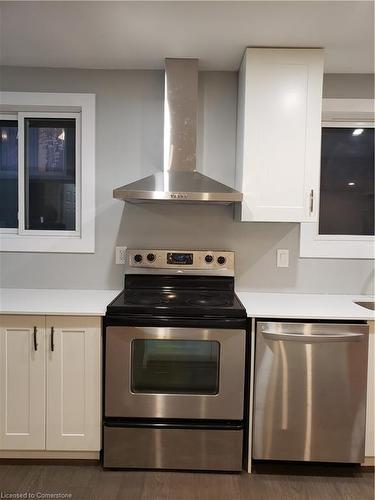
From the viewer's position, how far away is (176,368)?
1947 millimetres

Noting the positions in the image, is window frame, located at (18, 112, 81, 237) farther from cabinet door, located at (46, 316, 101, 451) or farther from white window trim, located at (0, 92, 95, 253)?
cabinet door, located at (46, 316, 101, 451)

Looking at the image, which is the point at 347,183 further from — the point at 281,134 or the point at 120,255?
the point at 120,255

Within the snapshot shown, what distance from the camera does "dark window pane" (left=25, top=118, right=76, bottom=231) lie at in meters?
2.54

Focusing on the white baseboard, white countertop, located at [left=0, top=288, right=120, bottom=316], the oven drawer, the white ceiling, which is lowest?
the white baseboard

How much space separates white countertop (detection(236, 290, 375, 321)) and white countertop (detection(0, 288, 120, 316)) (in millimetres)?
847

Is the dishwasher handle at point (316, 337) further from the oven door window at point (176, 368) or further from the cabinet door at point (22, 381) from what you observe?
the cabinet door at point (22, 381)

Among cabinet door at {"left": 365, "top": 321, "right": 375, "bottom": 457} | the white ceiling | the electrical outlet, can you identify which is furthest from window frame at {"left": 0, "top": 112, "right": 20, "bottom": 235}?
cabinet door at {"left": 365, "top": 321, "right": 375, "bottom": 457}

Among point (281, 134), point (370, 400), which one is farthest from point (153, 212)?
point (370, 400)

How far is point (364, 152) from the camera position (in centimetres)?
254

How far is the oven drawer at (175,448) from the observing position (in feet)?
6.31

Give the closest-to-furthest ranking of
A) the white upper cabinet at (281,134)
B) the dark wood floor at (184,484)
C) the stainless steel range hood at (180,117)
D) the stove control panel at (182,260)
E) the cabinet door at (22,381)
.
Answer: the dark wood floor at (184,484), the cabinet door at (22,381), the white upper cabinet at (281,134), the stainless steel range hood at (180,117), the stove control panel at (182,260)

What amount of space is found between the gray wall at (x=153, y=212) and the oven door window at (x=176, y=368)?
0.69m

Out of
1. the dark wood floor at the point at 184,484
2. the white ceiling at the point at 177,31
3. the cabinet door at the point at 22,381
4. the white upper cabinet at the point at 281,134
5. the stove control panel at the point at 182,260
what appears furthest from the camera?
the stove control panel at the point at 182,260

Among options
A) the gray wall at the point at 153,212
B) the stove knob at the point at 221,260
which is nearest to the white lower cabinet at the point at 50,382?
the gray wall at the point at 153,212
